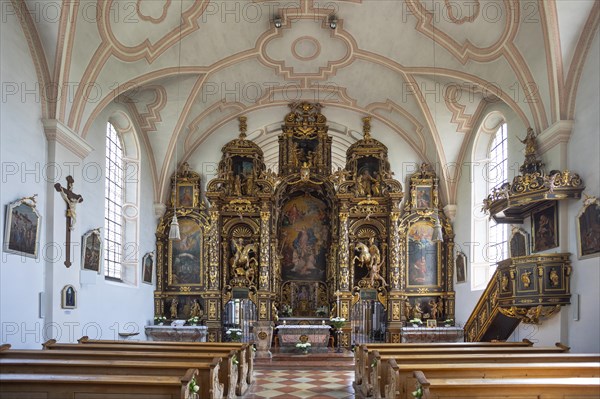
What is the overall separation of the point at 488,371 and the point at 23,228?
9.15m

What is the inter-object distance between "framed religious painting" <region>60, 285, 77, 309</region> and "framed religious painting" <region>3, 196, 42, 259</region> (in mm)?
1304

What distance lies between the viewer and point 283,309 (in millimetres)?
21047

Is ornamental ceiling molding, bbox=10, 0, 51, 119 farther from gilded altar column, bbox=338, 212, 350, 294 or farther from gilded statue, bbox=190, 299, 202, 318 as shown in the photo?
gilded altar column, bbox=338, 212, 350, 294

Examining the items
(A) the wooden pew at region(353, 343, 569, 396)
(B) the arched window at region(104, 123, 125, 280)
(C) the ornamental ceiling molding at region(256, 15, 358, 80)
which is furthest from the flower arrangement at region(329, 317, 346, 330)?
(C) the ornamental ceiling molding at region(256, 15, 358, 80)

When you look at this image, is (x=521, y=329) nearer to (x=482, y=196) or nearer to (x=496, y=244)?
(x=496, y=244)

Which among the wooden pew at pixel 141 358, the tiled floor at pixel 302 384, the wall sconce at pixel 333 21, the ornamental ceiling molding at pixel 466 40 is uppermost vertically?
the wall sconce at pixel 333 21

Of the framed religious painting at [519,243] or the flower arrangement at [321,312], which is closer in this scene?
the framed religious painting at [519,243]

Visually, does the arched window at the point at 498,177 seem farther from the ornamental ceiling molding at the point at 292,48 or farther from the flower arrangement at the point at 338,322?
the ornamental ceiling molding at the point at 292,48

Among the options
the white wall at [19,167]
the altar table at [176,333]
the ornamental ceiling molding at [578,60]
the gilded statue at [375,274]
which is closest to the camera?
the white wall at [19,167]

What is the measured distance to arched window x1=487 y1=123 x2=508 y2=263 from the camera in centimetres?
1777

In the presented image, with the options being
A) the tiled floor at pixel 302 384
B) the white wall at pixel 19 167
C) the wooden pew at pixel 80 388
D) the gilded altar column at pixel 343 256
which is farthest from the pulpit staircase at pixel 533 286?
the white wall at pixel 19 167

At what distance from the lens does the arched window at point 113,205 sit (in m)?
17.5

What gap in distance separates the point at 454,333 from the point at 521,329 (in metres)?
3.76

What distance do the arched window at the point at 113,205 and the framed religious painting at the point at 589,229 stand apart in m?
12.6
